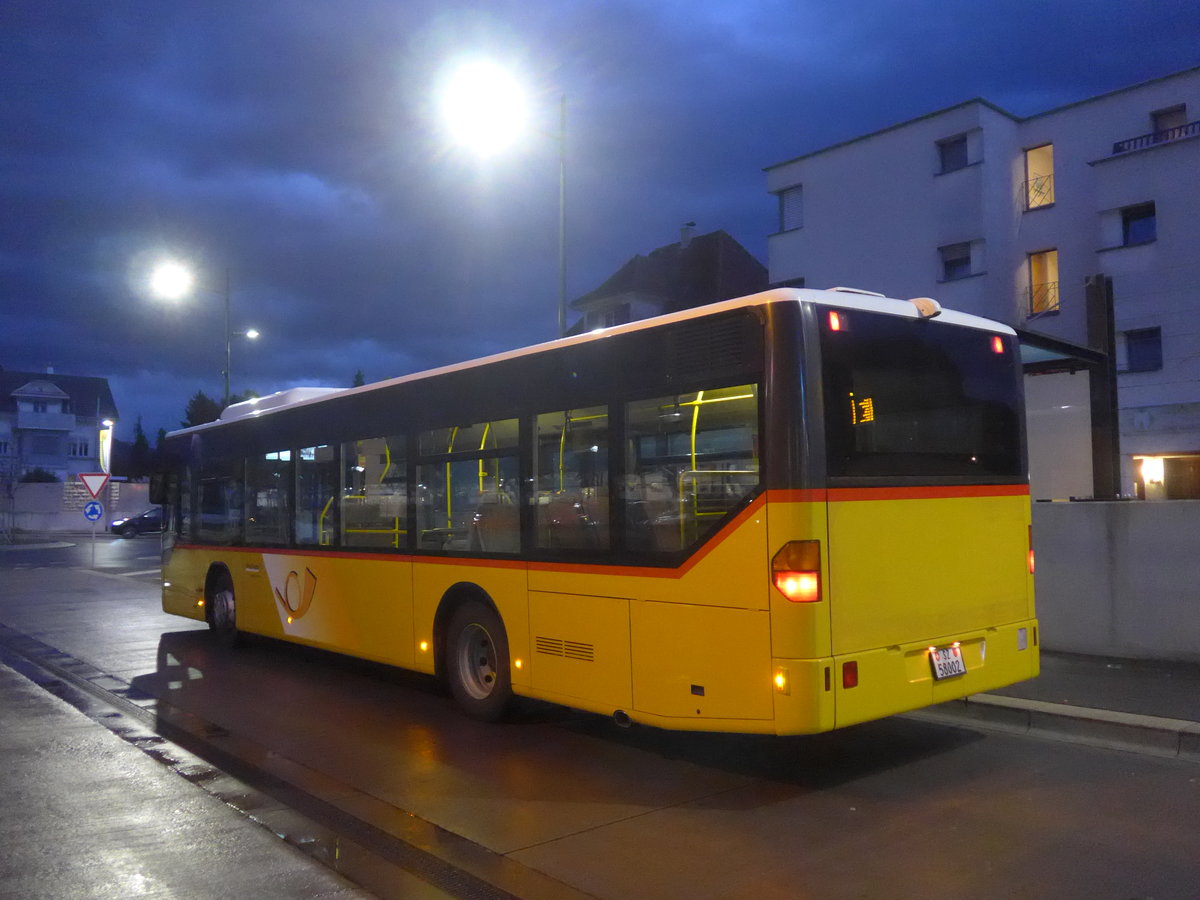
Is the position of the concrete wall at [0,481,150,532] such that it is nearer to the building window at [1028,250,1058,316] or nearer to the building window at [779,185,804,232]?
the building window at [779,185,804,232]

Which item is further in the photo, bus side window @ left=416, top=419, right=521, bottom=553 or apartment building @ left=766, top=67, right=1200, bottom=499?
apartment building @ left=766, top=67, right=1200, bottom=499

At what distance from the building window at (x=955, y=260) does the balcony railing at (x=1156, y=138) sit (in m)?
4.36

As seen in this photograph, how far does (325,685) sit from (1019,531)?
6.95 meters

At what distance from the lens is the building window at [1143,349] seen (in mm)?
25125

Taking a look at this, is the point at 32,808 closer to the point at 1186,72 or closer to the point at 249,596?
the point at 249,596

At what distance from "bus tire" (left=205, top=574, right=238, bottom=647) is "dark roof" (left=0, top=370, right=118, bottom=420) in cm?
8413

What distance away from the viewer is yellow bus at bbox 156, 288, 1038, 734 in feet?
19.1

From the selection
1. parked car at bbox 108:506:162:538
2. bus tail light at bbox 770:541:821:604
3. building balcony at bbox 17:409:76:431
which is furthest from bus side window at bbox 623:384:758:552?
building balcony at bbox 17:409:76:431

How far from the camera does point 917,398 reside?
648 cm

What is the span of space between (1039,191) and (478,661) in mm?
25527

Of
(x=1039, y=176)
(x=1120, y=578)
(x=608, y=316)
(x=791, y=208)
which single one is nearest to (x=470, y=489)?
(x=1120, y=578)

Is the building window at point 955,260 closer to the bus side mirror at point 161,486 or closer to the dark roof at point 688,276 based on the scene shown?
the dark roof at point 688,276

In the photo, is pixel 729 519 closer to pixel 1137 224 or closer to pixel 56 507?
pixel 1137 224

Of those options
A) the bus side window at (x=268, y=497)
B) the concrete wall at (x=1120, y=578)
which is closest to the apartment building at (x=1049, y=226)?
the concrete wall at (x=1120, y=578)
